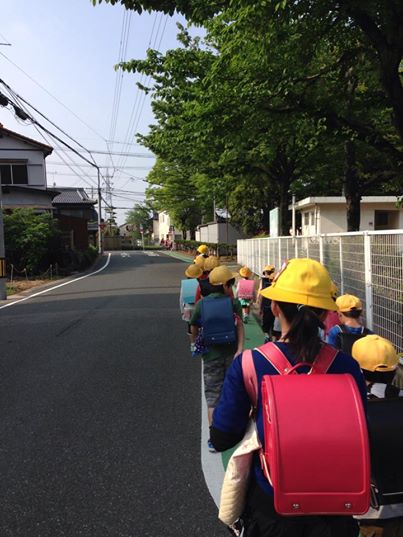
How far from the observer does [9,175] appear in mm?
30219

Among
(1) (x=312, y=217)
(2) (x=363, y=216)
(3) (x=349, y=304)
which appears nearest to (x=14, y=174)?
(1) (x=312, y=217)

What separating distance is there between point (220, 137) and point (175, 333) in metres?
4.60

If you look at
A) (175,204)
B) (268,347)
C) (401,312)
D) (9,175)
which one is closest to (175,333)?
(401,312)

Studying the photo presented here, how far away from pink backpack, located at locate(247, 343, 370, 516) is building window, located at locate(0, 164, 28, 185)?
31874 millimetres

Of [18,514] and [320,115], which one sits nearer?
[18,514]

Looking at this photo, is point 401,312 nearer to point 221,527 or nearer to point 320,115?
A: point 221,527

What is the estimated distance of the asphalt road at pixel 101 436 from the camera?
115 inches

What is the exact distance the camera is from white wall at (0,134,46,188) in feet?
98.2

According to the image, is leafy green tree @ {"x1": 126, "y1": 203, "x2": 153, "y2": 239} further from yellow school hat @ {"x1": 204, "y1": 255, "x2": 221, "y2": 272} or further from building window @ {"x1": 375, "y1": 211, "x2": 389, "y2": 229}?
yellow school hat @ {"x1": 204, "y1": 255, "x2": 221, "y2": 272}

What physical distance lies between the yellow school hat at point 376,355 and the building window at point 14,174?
3106 cm

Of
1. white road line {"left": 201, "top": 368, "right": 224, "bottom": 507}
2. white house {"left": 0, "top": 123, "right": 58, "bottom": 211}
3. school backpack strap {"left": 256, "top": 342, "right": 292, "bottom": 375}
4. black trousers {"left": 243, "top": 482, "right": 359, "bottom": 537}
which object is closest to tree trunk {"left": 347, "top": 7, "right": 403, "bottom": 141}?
white road line {"left": 201, "top": 368, "right": 224, "bottom": 507}

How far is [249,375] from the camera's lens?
173 cm

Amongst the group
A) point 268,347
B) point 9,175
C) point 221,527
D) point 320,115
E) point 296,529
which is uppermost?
point 9,175

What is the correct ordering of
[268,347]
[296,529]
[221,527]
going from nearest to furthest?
[296,529] < [268,347] < [221,527]
